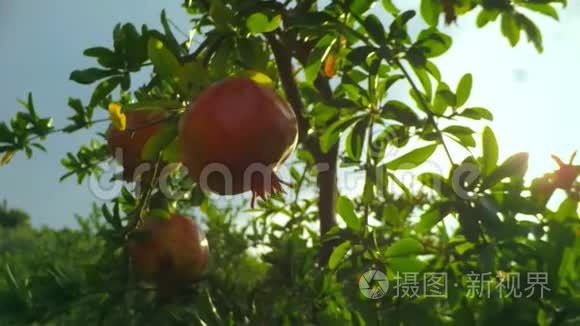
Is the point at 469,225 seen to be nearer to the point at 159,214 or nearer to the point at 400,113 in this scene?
the point at 400,113

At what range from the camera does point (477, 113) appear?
0.88 meters

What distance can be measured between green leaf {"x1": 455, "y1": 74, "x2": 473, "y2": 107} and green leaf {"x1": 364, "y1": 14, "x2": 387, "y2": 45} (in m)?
0.16

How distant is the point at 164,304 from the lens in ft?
3.38

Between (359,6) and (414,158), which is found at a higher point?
(359,6)

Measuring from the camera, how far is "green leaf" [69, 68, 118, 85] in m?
0.78

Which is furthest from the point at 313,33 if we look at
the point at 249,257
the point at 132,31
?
the point at 249,257

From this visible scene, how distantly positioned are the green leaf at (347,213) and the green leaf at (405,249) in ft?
0.29

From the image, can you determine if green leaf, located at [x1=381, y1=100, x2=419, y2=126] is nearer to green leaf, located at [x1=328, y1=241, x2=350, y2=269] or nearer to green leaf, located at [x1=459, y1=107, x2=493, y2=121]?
green leaf, located at [x1=459, y1=107, x2=493, y2=121]

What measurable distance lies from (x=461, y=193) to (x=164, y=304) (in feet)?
1.90

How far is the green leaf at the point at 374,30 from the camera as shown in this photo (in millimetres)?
791

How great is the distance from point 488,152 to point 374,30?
0.22 metres

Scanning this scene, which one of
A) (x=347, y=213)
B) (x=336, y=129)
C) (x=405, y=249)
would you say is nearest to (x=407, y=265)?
(x=405, y=249)

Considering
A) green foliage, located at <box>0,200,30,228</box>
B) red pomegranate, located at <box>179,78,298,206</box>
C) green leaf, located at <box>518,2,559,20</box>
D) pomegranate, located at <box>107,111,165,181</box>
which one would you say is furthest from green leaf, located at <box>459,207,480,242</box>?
green foliage, located at <box>0,200,30,228</box>

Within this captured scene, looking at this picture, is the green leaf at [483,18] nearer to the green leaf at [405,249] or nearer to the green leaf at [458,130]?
the green leaf at [458,130]
